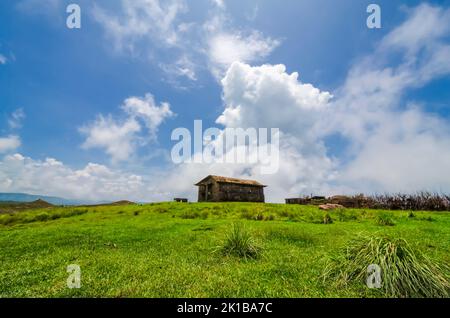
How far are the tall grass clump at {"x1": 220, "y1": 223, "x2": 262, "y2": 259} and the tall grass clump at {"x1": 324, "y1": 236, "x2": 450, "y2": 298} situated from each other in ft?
8.93

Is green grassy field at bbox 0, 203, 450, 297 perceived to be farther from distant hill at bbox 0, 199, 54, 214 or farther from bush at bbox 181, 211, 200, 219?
distant hill at bbox 0, 199, 54, 214

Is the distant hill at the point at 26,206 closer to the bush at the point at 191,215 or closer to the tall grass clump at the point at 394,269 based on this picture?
the bush at the point at 191,215

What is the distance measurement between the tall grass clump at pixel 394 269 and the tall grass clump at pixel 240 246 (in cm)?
272

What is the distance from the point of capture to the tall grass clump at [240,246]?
8.27 m

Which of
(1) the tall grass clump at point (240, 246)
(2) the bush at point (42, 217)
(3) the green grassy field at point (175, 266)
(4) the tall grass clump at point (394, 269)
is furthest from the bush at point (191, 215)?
(4) the tall grass clump at point (394, 269)

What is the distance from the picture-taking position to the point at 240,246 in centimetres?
845

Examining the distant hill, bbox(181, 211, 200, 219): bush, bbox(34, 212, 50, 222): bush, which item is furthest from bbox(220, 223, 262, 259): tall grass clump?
the distant hill

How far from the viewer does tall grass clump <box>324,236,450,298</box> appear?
503 cm

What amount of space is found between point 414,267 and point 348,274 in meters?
1.31

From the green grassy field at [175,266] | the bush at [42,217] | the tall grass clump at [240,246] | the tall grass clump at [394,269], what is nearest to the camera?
the tall grass clump at [394,269]

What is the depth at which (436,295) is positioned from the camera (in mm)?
4930

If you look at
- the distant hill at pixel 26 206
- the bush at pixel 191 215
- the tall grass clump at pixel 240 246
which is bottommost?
the distant hill at pixel 26 206

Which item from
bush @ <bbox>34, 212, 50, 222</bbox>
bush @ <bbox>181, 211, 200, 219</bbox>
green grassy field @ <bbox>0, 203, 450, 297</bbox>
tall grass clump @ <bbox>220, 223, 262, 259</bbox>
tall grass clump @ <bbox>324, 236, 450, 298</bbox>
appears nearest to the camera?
tall grass clump @ <bbox>324, 236, 450, 298</bbox>

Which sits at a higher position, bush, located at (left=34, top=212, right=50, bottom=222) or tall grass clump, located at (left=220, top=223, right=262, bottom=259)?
tall grass clump, located at (left=220, top=223, right=262, bottom=259)
